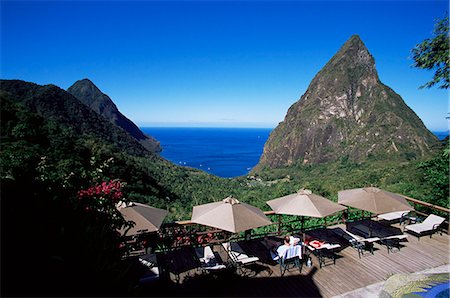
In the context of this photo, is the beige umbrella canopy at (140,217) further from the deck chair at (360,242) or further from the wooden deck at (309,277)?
the deck chair at (360,242)

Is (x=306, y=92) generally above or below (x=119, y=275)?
above

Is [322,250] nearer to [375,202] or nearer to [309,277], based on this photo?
[309,277]

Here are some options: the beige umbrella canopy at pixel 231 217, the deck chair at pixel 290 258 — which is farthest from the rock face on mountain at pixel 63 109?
the deck chair at pixel 290 258

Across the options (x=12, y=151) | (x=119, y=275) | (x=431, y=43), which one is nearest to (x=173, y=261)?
(x=119, y=275)

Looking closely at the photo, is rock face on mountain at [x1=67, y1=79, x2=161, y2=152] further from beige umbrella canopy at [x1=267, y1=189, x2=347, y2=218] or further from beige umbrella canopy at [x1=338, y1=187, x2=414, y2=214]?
beige umbrella canopy at [x1=338, y1=187, x2=414, y2=214]

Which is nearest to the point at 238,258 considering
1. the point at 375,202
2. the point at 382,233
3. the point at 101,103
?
the point at 375,202

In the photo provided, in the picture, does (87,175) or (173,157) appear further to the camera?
(173,157)

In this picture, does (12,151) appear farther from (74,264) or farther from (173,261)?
(74,264)
